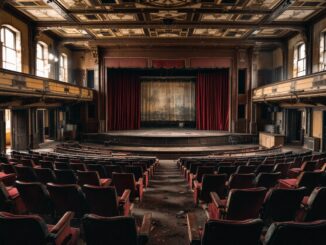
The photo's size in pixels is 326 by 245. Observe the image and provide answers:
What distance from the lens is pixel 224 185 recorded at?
4.44 metres

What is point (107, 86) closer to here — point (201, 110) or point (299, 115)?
point (201, 110)

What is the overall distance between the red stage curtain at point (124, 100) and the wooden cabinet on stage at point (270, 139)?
28.1 ft

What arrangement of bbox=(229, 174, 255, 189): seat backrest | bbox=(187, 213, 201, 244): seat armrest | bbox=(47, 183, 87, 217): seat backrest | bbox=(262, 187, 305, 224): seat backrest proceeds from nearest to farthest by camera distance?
bbox=(187, 213, 201, 244): seat armrest
bbox=(262, 187, 305, 224): seat backrest
bbox=(47, 183, 87, 217): seat backrest
bbox=(229, 174, 255, 189): seat backrest

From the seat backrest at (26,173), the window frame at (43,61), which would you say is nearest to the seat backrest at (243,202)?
the seat backrest at (26,173)

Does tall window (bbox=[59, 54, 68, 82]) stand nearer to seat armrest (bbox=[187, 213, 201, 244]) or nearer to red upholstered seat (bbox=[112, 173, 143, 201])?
red upholstered seat (bbox=[112, 173, 143, 201])

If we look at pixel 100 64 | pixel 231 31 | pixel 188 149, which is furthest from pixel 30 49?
pixel 231 31

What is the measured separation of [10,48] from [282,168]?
12.5 metres

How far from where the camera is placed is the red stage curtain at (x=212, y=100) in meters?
18.6

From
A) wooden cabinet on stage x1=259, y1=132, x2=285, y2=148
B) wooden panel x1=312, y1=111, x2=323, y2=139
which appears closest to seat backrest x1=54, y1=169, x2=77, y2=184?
wooden cabinet on stage x1=259, y1=132, x2=285, y2=148

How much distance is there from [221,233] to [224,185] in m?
2.51

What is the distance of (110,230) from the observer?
83.7 inches

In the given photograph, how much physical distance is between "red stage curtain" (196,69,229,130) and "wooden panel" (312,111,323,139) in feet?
18.8

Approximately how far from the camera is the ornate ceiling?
11.1 metres

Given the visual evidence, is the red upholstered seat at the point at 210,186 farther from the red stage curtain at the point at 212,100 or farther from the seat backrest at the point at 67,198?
the red stage curtain at the point at 212,100
